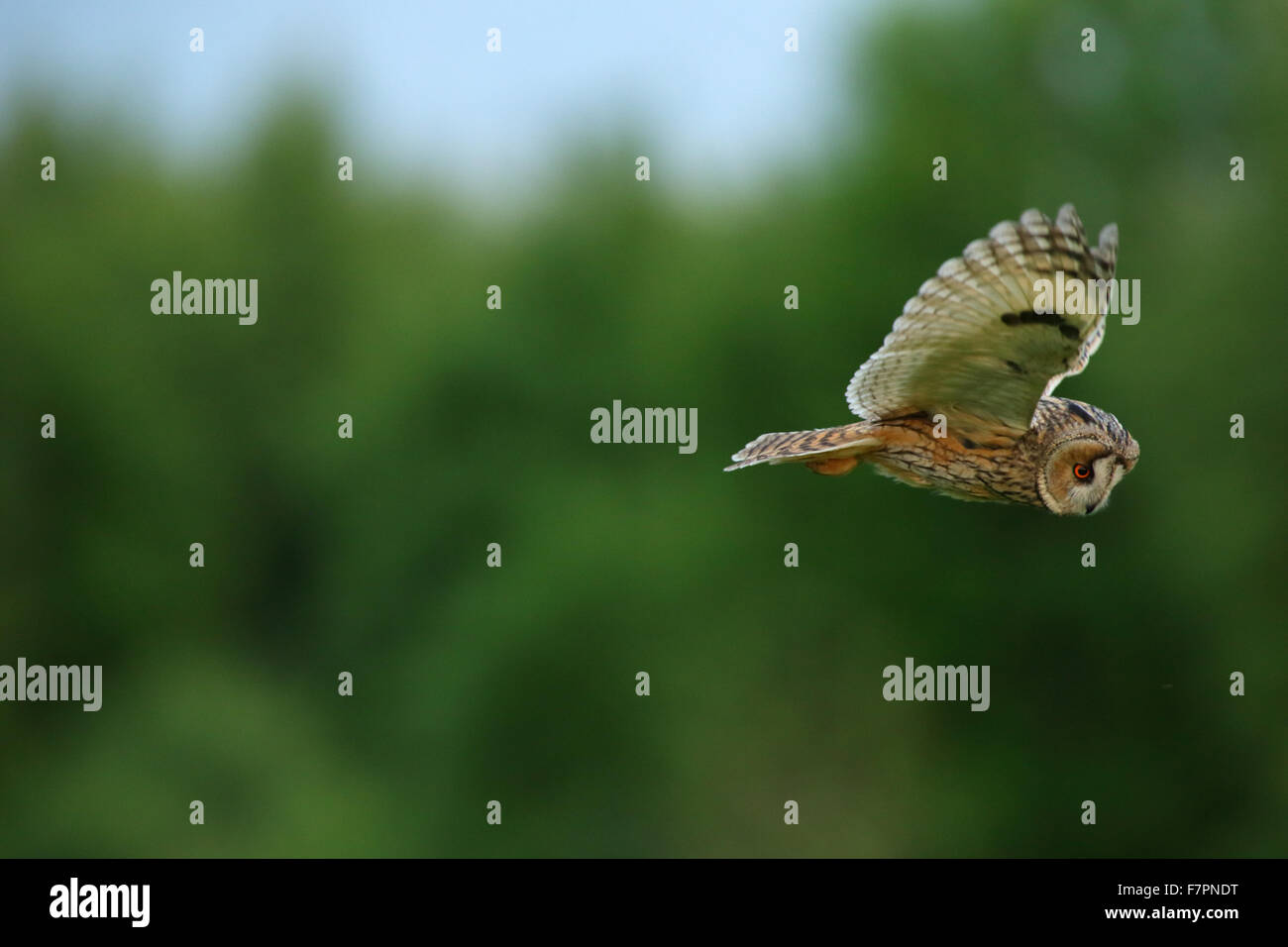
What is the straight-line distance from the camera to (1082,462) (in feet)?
16.8

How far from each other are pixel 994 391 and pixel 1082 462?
41cm

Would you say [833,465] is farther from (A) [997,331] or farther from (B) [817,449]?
(A) [997,331]

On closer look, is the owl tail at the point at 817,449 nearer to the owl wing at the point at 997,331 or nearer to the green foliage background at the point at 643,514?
the owl wing at the point at 997,331

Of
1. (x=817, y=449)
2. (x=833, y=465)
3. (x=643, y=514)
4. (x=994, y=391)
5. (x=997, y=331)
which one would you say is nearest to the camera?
(x=997, y=331)

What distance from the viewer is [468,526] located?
2945 cm

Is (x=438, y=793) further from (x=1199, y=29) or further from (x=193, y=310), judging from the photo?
(x=1199, y=29)

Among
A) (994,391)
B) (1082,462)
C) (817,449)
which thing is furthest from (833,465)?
(1082,462)

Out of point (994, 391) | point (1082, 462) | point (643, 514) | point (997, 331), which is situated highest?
point (643, 514)

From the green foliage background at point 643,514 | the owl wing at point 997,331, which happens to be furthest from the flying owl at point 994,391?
the green foliage background at point 643,514

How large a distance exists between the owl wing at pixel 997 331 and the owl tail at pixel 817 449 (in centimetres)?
14

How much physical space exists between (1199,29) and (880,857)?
12.6m

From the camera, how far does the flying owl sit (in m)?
4.54

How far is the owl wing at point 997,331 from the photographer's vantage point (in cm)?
452

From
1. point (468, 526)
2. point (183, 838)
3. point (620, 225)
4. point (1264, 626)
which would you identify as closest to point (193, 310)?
point (468, 526)
